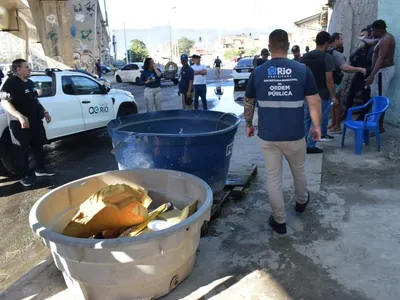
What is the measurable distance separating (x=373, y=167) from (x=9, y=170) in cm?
576

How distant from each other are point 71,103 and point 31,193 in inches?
92.4

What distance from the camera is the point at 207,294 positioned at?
9.53 ft

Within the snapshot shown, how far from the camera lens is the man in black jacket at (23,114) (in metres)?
5.52

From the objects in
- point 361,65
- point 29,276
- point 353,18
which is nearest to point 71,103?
point 29,276

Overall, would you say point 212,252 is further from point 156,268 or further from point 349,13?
point 349,13

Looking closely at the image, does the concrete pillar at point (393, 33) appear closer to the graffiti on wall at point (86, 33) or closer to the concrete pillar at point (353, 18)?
the concrete pillar at point (353, 18)

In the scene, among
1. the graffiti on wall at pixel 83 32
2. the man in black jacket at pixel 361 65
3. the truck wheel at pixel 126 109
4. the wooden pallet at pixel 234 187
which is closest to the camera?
the wooden pallet at pixel 234 187

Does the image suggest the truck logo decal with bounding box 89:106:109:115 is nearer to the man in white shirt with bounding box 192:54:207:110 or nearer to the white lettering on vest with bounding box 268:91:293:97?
the man in white shirt with bounding box 192:54:207:110

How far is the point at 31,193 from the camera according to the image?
5637 mm

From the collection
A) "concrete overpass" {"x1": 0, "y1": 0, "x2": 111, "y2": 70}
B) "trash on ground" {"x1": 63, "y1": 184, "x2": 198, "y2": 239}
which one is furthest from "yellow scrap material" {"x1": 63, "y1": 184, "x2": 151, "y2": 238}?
"concrete overpass" {"x1": 0, "y1": 0, "x2": 111, "y2": 70}

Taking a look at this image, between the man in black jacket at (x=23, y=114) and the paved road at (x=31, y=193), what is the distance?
0.39 m

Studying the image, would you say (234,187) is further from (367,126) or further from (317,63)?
(367,126)

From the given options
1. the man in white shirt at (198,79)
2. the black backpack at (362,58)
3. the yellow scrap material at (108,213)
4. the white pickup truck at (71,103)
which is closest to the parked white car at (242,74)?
the man in white shirt at (198,79)

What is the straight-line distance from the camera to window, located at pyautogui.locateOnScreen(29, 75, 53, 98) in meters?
7.01
